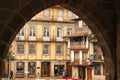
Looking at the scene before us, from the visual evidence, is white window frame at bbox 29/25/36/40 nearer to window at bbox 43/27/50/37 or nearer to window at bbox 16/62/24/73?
window at bbox 43/27/50/37

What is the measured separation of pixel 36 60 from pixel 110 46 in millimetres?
43176

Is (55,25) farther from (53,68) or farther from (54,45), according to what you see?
(53,68)

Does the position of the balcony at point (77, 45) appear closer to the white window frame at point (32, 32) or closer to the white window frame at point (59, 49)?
the white window frame at point (59, 49)

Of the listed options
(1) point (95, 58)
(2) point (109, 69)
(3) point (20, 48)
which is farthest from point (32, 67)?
(2) point (109, 69)

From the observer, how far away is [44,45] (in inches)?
1859

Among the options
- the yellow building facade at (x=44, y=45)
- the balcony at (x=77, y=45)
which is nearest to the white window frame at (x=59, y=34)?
the yellow building facade at (x=44, y=45)

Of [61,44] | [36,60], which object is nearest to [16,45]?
[36,60]

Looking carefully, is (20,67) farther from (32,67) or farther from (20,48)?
(20,48)

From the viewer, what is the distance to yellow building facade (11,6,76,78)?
4628 centimetres

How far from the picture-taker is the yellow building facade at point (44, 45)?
4628cm

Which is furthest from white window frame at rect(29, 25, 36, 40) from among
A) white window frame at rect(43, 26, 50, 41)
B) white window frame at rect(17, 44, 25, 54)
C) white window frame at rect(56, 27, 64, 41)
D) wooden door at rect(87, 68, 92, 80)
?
wooden door at rect(87, 68, 92, 80)

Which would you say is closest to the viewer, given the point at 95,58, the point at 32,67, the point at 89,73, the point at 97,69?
the point at 97,69

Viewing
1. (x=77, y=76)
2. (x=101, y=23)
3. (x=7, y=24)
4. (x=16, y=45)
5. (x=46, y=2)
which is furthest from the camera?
(x=16, y=45)

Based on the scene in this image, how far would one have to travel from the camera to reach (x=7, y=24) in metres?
3.04
